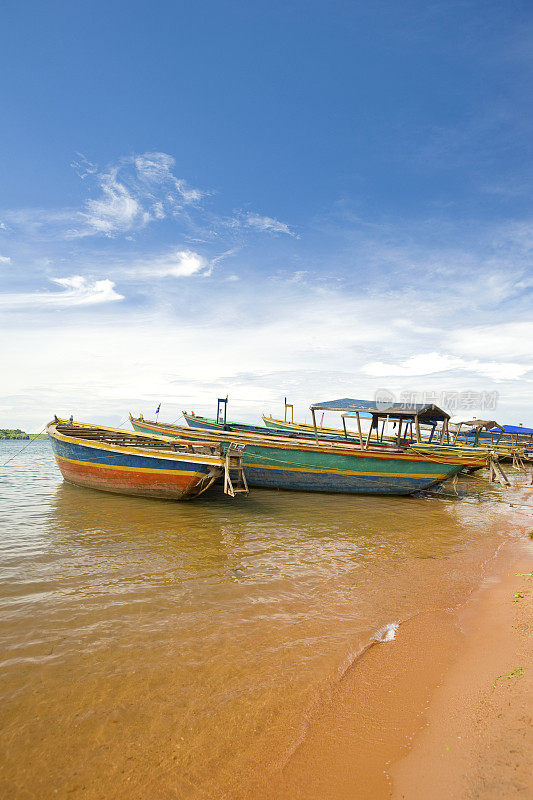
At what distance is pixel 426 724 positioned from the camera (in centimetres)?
323

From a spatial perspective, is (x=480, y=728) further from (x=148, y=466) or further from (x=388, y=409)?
(x=388, y=409)

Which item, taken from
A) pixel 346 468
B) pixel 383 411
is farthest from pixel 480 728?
pixel 383 411

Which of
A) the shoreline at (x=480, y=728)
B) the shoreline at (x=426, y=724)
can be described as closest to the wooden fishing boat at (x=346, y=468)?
the shoreline at (x=426, y=724)

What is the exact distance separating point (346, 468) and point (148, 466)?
7.47 meters

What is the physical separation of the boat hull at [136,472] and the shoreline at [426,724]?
8381mm

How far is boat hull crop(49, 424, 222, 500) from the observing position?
40.7ft

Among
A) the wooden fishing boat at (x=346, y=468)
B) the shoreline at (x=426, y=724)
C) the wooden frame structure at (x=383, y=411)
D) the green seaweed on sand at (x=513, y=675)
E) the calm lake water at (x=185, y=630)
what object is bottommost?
the calm lake water at (x=185, y=630)

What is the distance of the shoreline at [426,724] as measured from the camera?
262 cm

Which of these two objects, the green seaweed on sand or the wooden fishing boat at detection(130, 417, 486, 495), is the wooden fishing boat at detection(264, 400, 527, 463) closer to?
the wooden fishing boat at detection(130, 417, 486, 495)

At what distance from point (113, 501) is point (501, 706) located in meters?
12.3

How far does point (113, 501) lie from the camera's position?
1330 centimetres

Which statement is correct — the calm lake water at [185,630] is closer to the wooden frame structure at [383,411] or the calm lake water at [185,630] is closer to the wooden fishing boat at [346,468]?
the wooden fishing boat at [346,468]

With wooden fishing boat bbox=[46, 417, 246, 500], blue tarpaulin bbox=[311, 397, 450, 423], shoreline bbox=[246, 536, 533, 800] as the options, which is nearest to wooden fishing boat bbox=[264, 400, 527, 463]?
blue tarpaulin bbox=[311, 397, 450, 423]

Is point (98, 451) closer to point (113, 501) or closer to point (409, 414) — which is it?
Answer: point (113, 501)
